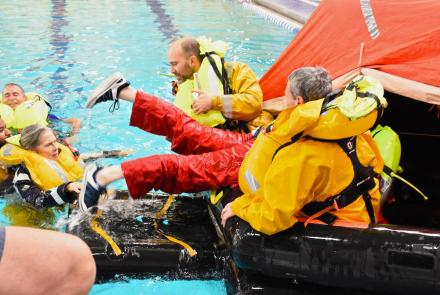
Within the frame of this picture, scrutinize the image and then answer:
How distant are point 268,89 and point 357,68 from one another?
984 mm

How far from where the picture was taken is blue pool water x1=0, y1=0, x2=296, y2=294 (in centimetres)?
511

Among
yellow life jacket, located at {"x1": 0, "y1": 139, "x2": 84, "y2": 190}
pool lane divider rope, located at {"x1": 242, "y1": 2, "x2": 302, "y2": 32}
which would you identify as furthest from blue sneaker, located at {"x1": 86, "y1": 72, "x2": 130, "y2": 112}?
pool lane divider rope, located at {"x1": 242, "y1": 2, "x2": 302, "y2": 32}

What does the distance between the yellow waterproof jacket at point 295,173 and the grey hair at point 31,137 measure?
1.58 meters

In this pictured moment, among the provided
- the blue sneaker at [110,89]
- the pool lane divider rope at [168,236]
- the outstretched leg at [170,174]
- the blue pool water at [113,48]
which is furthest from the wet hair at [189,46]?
the blue pool water at [113,48]

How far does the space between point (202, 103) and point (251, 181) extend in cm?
128

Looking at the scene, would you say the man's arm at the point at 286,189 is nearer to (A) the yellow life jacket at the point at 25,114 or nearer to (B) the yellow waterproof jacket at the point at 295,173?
(B) the yellow waterproof jacket at the point at 295,173

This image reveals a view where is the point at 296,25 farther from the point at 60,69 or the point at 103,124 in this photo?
the point at 103,124

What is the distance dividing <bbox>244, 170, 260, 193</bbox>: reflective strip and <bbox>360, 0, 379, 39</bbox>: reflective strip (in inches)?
58.6

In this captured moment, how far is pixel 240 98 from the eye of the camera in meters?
3.69

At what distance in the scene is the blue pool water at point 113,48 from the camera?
5.11m

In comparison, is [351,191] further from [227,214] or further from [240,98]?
[240,98]

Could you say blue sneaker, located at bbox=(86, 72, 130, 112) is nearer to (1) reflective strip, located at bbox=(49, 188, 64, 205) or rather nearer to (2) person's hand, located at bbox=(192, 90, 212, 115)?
(2) person's hand, located at bbox=(192, 90, 212, 115)

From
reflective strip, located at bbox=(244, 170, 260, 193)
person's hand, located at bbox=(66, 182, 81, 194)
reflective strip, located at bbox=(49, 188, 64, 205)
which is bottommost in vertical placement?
reflective strip, located at bbox=(49, 188, 64, 205)

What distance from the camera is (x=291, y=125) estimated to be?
7.19 feet
